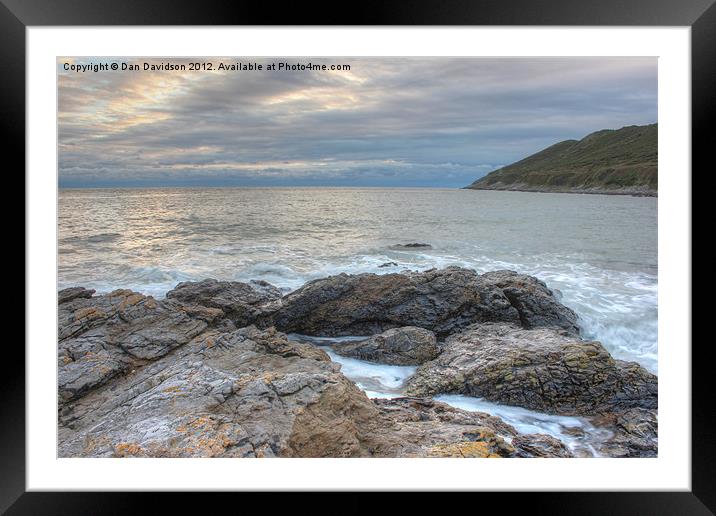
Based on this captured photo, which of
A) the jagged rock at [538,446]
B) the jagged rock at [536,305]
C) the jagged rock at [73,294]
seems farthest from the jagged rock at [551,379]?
the jagged rock at [73,294]

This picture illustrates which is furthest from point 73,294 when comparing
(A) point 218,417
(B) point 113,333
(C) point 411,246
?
(C) point 411,246

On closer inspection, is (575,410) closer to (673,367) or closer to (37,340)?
(673,367)

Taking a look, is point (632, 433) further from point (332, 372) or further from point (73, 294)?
point (73, 294)

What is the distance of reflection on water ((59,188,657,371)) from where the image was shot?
8688mm

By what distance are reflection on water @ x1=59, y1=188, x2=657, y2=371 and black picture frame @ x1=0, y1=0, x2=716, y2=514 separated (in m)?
3.62

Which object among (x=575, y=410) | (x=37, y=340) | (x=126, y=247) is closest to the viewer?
(x=37, y=340)

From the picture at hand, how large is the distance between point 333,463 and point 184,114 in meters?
7.77

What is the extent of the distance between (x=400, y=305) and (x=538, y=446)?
3630mm

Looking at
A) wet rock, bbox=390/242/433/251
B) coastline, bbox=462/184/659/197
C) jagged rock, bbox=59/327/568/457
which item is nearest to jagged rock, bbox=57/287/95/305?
jagged rock, bbox=59/327/568/457

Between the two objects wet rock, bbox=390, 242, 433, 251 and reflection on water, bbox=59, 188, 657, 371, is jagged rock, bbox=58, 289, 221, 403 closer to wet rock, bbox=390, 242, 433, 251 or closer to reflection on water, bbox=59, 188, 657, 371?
reflection on water, bbox=59, 188, 657, 371

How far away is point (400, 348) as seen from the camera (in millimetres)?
6367

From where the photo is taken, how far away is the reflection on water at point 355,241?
28.5 ft
